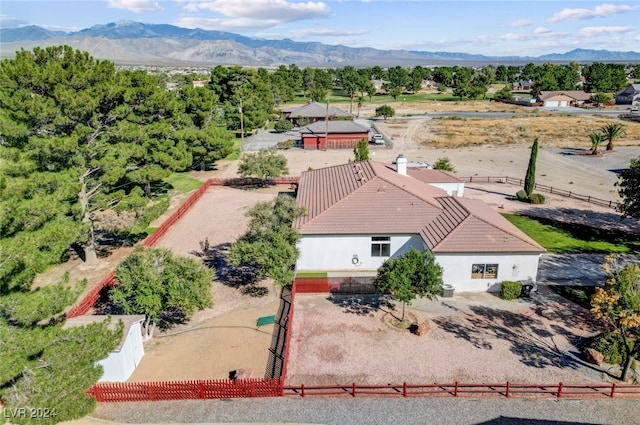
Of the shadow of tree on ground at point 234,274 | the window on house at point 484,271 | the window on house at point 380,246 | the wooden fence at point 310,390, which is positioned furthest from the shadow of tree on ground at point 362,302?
the wooden fence at point 310,390

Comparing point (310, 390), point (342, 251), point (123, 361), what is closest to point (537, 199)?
point (342, 251)

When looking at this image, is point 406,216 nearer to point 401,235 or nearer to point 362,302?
point 401,235

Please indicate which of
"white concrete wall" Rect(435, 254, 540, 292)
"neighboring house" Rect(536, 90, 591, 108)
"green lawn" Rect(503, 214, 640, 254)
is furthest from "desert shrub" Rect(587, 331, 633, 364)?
"neighboring house" Rect(536, 90, 591, 108)

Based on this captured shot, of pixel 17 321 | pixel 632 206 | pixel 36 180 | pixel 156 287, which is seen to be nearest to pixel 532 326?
pixel 632 206

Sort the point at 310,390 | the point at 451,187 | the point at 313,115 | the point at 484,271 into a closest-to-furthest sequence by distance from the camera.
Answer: the point at 310,390
the point at 484,271
the point at 451,187
the point at 313,115

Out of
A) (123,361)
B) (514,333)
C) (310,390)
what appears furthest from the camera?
(514,333)

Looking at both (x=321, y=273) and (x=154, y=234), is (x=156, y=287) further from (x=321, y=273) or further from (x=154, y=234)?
(x=154, y=234)

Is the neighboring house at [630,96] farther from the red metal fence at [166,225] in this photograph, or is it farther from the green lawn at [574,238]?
the red metal fence at [166,225]
